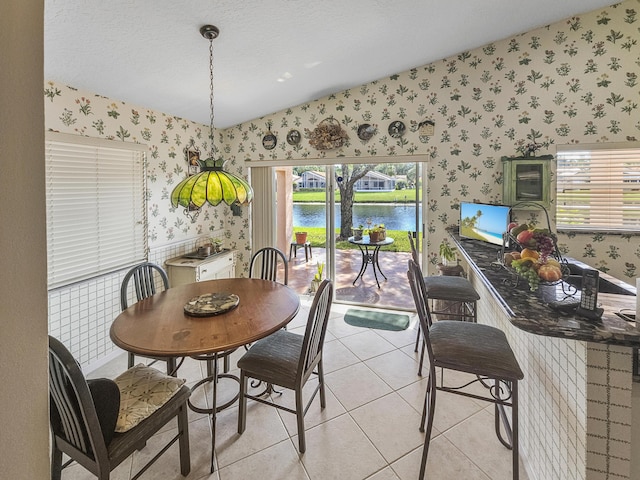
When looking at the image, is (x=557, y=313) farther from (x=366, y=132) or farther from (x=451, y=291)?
(x=366, y=132)

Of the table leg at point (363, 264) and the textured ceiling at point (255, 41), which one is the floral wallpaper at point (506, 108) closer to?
the textured ceiling at point (255, 41)

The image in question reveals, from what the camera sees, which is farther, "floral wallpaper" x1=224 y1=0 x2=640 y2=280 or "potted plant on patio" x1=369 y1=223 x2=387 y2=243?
"potted plant on patio" x1=369 y1=223 x2=387 y2=243

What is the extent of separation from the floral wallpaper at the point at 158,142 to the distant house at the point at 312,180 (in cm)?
90

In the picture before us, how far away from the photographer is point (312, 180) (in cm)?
435

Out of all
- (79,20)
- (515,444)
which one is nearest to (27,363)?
(515,444)

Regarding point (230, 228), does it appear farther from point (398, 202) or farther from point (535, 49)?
point (535, 49)

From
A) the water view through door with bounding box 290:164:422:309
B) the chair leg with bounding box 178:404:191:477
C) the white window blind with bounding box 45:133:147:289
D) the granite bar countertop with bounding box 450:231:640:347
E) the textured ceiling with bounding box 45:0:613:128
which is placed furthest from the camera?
the water view through door with bounding box 290:164:422:309

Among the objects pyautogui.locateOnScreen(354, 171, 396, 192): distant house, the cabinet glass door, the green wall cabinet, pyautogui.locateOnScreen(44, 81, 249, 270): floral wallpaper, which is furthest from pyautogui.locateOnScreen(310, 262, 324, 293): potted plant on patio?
the cabinet glass door

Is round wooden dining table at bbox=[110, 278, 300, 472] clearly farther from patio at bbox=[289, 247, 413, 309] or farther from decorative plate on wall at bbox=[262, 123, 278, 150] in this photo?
decorative plate on wall at bbox=[262, 123, 278, 150]

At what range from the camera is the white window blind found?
2.49m

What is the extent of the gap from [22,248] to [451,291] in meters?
2.76

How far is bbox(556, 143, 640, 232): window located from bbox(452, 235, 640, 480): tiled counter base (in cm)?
236

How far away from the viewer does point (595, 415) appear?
3.74ft

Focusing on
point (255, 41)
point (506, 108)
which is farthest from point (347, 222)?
point (255, 41)
